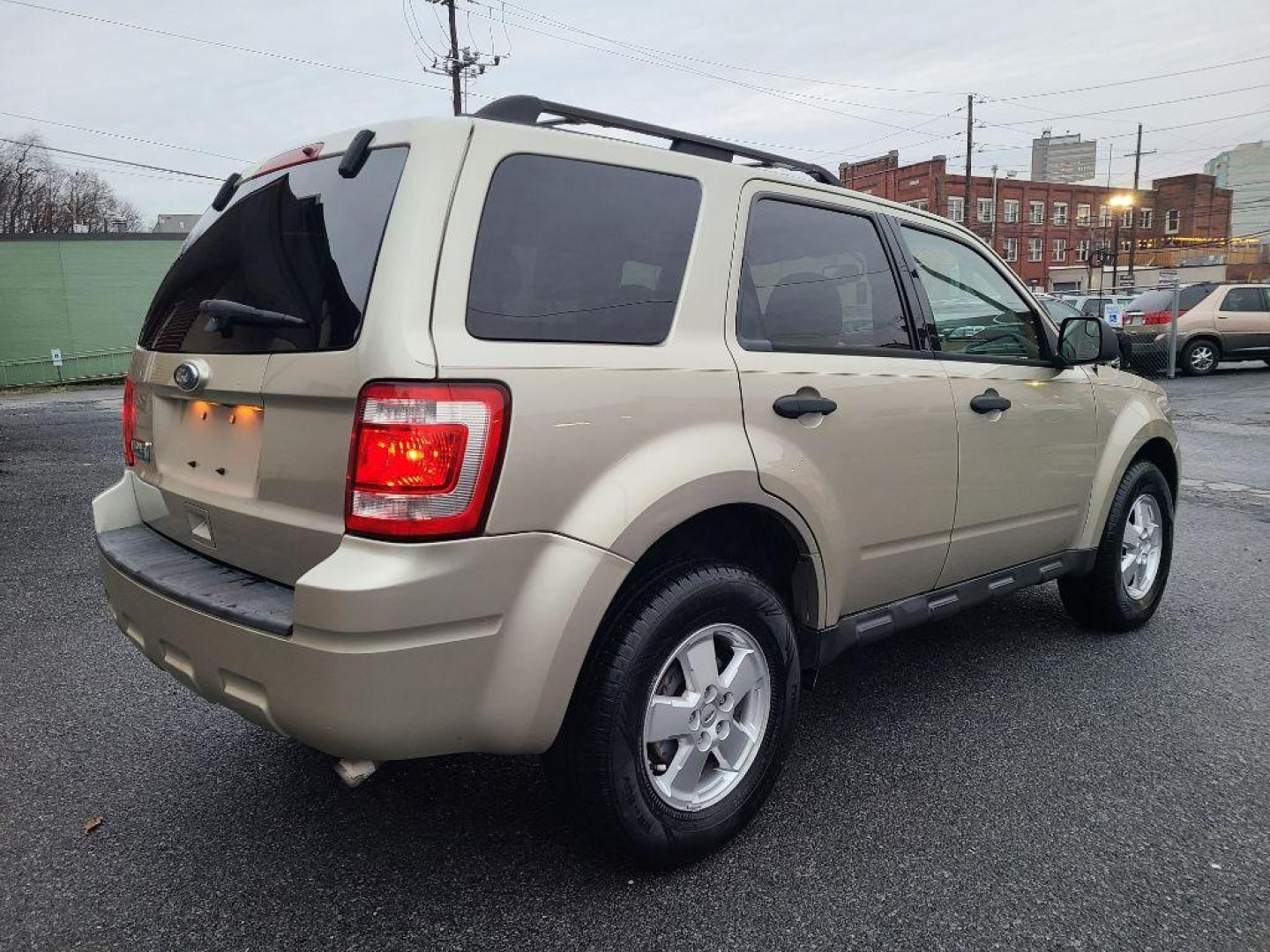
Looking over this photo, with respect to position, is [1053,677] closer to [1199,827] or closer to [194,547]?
[1199,827]

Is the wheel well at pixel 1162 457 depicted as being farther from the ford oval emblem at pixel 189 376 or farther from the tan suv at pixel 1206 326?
the tan suv at pixel 1206 326

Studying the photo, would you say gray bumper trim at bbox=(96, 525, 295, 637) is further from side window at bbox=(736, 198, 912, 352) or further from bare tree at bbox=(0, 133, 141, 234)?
bare tree at bbox=(0, 133, 141, 234)

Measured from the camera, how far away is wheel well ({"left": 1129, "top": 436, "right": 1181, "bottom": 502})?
4.23 m

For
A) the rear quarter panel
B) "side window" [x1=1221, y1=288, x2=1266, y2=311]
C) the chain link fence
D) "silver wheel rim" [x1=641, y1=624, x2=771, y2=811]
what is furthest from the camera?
"side window" [x1=1221, y1=288, x2=1266, y2=311]

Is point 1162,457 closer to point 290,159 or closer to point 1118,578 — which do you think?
point 1118,578

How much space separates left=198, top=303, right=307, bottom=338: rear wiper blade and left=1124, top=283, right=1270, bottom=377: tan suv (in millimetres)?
19282

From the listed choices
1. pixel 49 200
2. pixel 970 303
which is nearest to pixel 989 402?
pixel 970 303

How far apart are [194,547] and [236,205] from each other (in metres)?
0.98

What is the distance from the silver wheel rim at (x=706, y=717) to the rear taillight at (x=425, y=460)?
27.6 inches

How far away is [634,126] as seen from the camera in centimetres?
262

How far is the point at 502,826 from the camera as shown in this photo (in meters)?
2.62

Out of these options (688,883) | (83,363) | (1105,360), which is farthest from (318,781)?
(83,363)

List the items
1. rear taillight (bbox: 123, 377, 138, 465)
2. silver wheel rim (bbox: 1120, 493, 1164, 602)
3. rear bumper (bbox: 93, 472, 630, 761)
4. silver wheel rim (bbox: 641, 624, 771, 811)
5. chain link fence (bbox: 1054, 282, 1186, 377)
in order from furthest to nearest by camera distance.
Answer: chain link fence (bbox: 1054, 282, 1186, 377), silver wheel rim (bbox: 1120, 493, 1164, 602), rear taillight (bbox: 123, 377, 138, 465), silver wheel rim (bbox: 641, 624, 771, 811), rear bumper (bbox: 93, 472, 630, 761)

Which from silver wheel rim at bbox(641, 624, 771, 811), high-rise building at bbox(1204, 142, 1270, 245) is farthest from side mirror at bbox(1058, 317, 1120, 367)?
high-rise building at bbox(1204, 142, 1270, 245)
